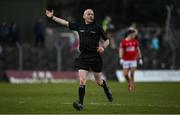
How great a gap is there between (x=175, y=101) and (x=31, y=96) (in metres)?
5.56

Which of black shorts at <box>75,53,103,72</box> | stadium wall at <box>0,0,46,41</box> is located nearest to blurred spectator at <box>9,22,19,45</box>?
stadium wall at <box>0,0,46,41</box>

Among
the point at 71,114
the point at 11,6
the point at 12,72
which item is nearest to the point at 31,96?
the point at 71,114

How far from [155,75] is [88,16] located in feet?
84.6

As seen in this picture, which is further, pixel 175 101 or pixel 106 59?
pixel 106 59

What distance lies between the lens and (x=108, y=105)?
2403cm

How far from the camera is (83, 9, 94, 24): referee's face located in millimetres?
23062

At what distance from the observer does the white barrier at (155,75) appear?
47.8 metres

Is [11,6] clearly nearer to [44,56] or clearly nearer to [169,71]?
[44,56]

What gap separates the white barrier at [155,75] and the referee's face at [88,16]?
24466 mm

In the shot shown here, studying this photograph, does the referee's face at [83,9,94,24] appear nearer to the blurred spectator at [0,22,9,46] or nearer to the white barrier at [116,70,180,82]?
the white barrier at [116,70,180,82]

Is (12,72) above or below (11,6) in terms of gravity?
below

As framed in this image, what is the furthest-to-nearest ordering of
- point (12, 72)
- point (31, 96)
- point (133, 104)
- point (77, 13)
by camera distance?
point (77, 13), point (12, 72), point (31, 96), point (133, 104)

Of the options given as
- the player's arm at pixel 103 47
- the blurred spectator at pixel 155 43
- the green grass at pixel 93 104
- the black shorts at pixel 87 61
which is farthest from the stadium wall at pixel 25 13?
the black shorts at pixel 87 61

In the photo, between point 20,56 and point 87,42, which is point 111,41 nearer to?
point 20,56
